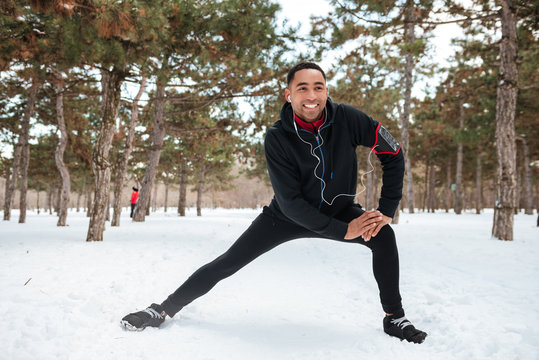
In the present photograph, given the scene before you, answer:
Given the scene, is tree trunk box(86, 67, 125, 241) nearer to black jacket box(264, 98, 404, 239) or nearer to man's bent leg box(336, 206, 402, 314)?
black jacket box(264, 98, 404, 239)

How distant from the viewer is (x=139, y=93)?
454 inches

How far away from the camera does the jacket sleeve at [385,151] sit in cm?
250

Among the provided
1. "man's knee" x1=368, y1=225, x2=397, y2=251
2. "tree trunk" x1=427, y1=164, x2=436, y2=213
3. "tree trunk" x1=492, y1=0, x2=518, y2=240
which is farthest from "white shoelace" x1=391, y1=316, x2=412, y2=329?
"tree trunk" x1=427, y1=164, x2=436, y2=213

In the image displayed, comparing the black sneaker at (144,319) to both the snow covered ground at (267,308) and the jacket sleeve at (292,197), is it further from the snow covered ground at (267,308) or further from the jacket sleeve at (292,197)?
the jacket sleeve at (292,197)

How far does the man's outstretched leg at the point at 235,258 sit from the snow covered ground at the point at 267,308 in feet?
0.45

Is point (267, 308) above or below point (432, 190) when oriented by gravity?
below

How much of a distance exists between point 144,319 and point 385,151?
2.32 meters

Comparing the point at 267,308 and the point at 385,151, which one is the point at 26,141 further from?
the point at 385,151

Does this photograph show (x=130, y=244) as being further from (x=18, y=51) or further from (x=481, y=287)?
(x=481, y=287)

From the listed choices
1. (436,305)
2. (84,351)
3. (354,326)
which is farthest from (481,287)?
(84,351)

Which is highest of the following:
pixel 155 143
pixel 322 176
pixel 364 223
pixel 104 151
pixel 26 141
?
pixel 155 143

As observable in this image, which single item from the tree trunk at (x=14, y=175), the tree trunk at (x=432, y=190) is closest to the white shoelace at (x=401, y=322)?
the tree trunk at (x=14, y=175)

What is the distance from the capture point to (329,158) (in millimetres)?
2553

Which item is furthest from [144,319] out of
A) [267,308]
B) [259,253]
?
[267,308]
